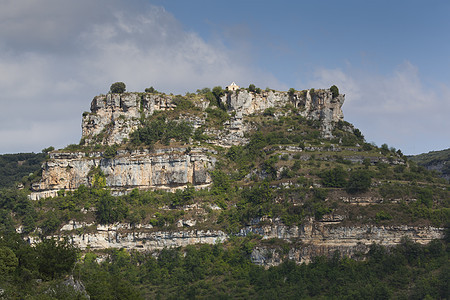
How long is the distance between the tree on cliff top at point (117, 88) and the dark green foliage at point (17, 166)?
28.8 m

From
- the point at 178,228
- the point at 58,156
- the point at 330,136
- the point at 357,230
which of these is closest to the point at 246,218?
the point at 178,228

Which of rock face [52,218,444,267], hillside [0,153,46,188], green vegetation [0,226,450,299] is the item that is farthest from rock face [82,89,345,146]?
hillside [0,153,46,188]

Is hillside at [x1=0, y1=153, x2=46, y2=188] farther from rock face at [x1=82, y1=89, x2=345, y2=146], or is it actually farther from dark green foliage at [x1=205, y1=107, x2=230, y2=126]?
dark green foliage at [x1=205, y1=107, x2=230, y2=126]

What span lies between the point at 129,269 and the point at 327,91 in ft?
142

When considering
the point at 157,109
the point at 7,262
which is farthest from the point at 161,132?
the point at 7,262

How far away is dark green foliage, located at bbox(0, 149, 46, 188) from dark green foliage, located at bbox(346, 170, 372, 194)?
63.8m

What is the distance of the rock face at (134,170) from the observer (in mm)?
88375

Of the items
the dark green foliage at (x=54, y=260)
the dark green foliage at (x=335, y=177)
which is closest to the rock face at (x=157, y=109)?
the dark green foliage at (x=335, y=177)

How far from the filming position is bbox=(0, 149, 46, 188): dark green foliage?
401 ft

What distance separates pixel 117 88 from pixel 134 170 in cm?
1698

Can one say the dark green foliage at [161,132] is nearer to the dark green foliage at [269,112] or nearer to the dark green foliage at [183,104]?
the dark green foliage at [183,104]

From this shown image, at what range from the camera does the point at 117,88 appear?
100 metres

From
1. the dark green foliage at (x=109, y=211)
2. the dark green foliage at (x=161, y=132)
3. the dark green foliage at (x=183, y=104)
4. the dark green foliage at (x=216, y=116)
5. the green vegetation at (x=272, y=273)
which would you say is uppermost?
the dark green foliage at (x=183, y=104)

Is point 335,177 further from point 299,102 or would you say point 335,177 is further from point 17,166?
point 17,166
